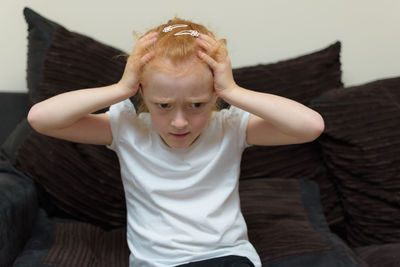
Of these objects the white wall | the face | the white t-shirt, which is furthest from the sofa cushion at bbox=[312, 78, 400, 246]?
the face

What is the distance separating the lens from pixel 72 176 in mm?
1269

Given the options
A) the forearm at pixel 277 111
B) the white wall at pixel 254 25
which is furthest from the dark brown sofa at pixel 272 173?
the forearm at pixel 277 111

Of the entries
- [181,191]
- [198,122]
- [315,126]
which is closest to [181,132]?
[198,122]

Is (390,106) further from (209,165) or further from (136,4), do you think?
(136,4)

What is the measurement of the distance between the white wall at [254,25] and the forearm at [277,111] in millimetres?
673

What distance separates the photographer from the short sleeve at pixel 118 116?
103cm

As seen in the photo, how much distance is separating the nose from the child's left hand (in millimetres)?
97

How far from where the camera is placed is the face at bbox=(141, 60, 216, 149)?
882 millimetres

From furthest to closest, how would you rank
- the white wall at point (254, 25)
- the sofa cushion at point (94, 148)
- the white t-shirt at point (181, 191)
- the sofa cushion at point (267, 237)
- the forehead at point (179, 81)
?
1. the white wall at point (254, 25)
2. the sofa cushion at point (94, 148)
3. the sofa cushion at point (267, 237)
4. the white t-shirt at point (181, 191)
5. the forehead at point (179, 81)

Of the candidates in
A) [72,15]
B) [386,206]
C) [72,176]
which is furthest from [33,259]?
[386,206]

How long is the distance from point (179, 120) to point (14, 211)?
0.48 metres

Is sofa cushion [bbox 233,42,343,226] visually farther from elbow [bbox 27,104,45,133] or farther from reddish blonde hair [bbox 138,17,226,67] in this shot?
elbow [bbox 27,104,45,133]

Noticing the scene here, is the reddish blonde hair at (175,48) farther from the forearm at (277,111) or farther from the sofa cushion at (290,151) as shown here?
the sofa cushion at (290,151)

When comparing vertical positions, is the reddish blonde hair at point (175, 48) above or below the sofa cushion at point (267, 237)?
above
